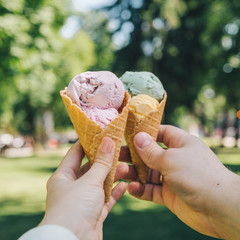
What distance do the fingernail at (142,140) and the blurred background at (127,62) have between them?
1363 mm

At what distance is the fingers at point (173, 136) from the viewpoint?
8.53 feet

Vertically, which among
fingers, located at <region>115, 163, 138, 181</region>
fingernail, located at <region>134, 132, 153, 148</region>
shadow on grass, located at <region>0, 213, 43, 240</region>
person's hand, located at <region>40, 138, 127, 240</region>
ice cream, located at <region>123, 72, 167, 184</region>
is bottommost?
shadow on grass, located at <region>0, 213, 43, 240</region>

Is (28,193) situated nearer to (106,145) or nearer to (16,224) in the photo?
(16,224)

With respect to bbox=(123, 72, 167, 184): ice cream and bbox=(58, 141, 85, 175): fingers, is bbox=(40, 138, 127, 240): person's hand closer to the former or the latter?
bbox=(58, 141, 85, 175): fingers

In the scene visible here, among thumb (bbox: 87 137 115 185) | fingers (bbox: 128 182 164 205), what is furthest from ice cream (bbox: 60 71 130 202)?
fingers (bbox: 128 182 164 205)

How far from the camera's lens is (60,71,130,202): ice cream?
231 cm

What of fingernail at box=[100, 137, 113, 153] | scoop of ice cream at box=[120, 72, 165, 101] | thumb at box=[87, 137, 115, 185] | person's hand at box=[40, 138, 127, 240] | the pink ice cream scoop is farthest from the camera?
scoop of ice cream at box=[120, 72, 165, 101]

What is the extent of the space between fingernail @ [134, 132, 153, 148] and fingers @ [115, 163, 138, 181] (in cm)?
56

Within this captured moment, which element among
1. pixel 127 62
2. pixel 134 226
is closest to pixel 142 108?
pixel 134 226

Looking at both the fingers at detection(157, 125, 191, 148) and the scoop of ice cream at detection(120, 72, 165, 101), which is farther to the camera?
the scoop of ice cream at detection(120, 72, 165, 101)

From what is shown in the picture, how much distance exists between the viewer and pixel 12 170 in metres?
13.4

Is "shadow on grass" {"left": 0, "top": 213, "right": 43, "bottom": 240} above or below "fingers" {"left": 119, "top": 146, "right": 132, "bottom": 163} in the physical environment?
below

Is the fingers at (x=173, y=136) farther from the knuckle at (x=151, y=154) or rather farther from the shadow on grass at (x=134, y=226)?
the shadow on grass at (x=134, y=226)

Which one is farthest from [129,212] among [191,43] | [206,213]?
[191,43]
